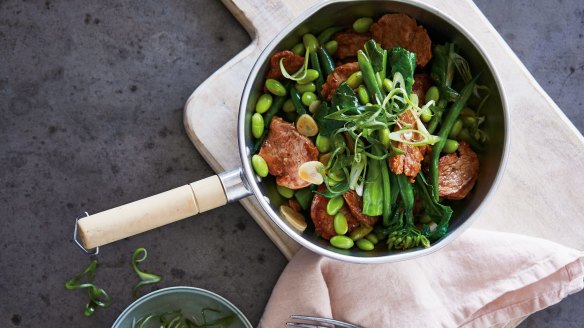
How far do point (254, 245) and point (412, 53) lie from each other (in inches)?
35.8

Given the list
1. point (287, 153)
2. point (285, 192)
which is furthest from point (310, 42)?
point (285, 192)

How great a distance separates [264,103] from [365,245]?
1.73 ft

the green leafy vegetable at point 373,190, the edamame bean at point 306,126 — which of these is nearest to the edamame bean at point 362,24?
the edamame bean at point 306,126

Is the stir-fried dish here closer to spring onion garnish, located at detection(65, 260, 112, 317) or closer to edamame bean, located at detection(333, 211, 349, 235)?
edamame bean, located at detection(333, 211, 349, 235)

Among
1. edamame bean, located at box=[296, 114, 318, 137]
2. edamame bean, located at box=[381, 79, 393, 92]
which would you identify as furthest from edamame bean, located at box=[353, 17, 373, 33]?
edamame bean, located at box=[296, 114, 318, 137]

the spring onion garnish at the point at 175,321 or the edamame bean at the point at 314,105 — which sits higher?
the edamame bean at the point at 314,105

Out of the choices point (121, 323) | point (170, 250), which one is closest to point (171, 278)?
point (170, 250)

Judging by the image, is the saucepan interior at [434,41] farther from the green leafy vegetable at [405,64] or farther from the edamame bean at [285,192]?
the green leafy vegetable at [405,64]

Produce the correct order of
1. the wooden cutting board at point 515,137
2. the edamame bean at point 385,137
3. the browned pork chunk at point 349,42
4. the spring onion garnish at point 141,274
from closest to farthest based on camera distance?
the edamame bean at point 385,137 → the browned pork chunk at point 349,42 → the wooden cutting board at point 515,137 → the spring onion garnish at point 141,274

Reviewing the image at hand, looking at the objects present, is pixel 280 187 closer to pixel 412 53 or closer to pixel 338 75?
pixel 338 75

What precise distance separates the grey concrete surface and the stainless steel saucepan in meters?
0.48

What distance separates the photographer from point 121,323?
2090 millimetres

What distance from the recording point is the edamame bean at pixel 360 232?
1840 millimetres

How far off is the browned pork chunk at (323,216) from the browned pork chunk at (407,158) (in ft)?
0.68
